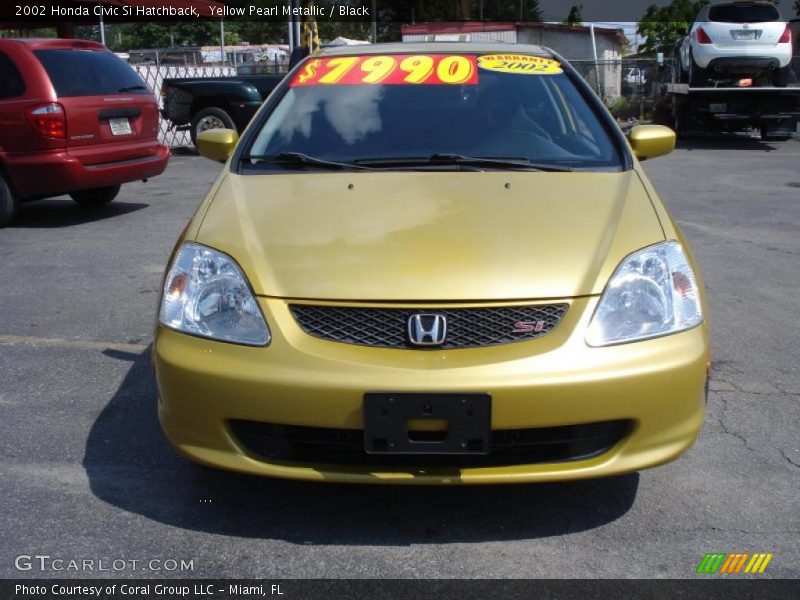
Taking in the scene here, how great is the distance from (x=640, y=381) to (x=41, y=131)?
268 inches

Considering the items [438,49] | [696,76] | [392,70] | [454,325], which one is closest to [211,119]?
[696,76]

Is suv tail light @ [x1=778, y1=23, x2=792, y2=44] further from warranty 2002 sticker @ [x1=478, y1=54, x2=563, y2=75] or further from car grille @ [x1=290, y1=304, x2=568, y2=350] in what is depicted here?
car grille @ [x1=290, y1=304, x2=568, y2=350]

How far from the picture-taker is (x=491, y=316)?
8.79 feet

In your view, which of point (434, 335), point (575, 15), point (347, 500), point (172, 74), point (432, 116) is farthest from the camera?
point (575, 15)

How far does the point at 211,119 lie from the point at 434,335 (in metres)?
12.8

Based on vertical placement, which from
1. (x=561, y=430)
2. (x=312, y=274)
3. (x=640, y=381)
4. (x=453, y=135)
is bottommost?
(x=561, y=430)

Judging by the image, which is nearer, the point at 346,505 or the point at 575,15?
the point at 346,505

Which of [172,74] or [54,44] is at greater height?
[54,44]

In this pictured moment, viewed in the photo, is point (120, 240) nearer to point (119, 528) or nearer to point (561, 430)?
point (119, 528)

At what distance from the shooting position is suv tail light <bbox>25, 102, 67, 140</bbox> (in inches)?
312

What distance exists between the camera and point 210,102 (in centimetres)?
1475

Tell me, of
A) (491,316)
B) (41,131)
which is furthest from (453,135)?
(41,131)

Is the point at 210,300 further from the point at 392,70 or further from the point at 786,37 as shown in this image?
the point at 786,37

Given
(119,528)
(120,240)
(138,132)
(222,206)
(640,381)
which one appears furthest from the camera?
(138,132)
